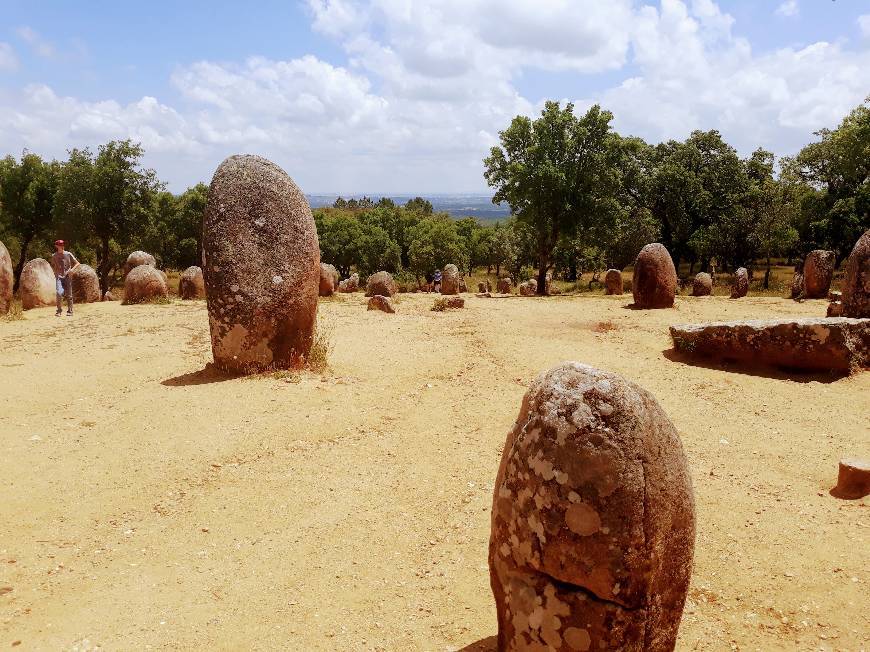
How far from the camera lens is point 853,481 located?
6.09 meters

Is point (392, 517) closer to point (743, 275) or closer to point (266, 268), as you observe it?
point (266, 268)

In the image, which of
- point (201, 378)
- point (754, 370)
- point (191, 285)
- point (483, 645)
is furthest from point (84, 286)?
point (483, 645)

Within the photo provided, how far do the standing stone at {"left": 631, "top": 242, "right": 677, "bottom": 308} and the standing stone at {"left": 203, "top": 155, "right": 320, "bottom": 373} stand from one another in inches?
494

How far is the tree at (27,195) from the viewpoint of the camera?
96.0 ft

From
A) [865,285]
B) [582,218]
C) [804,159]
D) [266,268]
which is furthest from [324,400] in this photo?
[804,159]

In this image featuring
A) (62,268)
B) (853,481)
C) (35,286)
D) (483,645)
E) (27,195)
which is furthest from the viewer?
(27,195)

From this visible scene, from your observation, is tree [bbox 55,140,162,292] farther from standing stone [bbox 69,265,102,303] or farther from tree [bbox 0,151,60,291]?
standing stone [bbox 69,265,102,303]

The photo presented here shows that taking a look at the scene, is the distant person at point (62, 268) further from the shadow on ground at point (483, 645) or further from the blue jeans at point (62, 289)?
the shadow on ground at point (483, 645)

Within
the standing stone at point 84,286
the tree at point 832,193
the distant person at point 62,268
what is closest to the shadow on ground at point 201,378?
the distant person at point 62,268

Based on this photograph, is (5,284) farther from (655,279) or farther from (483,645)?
(655,279)

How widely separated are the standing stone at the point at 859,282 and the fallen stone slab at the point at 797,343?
259 centimetres

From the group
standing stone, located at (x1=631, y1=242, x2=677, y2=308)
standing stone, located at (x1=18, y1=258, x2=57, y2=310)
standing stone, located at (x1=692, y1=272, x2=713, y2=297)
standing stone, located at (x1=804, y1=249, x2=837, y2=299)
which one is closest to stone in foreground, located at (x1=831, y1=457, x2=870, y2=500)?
standing stone, located at (x1=631, y1=242, x2=677, y2=308)

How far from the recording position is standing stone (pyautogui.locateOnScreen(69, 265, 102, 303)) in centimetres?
2115

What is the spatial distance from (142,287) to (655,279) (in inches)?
691
